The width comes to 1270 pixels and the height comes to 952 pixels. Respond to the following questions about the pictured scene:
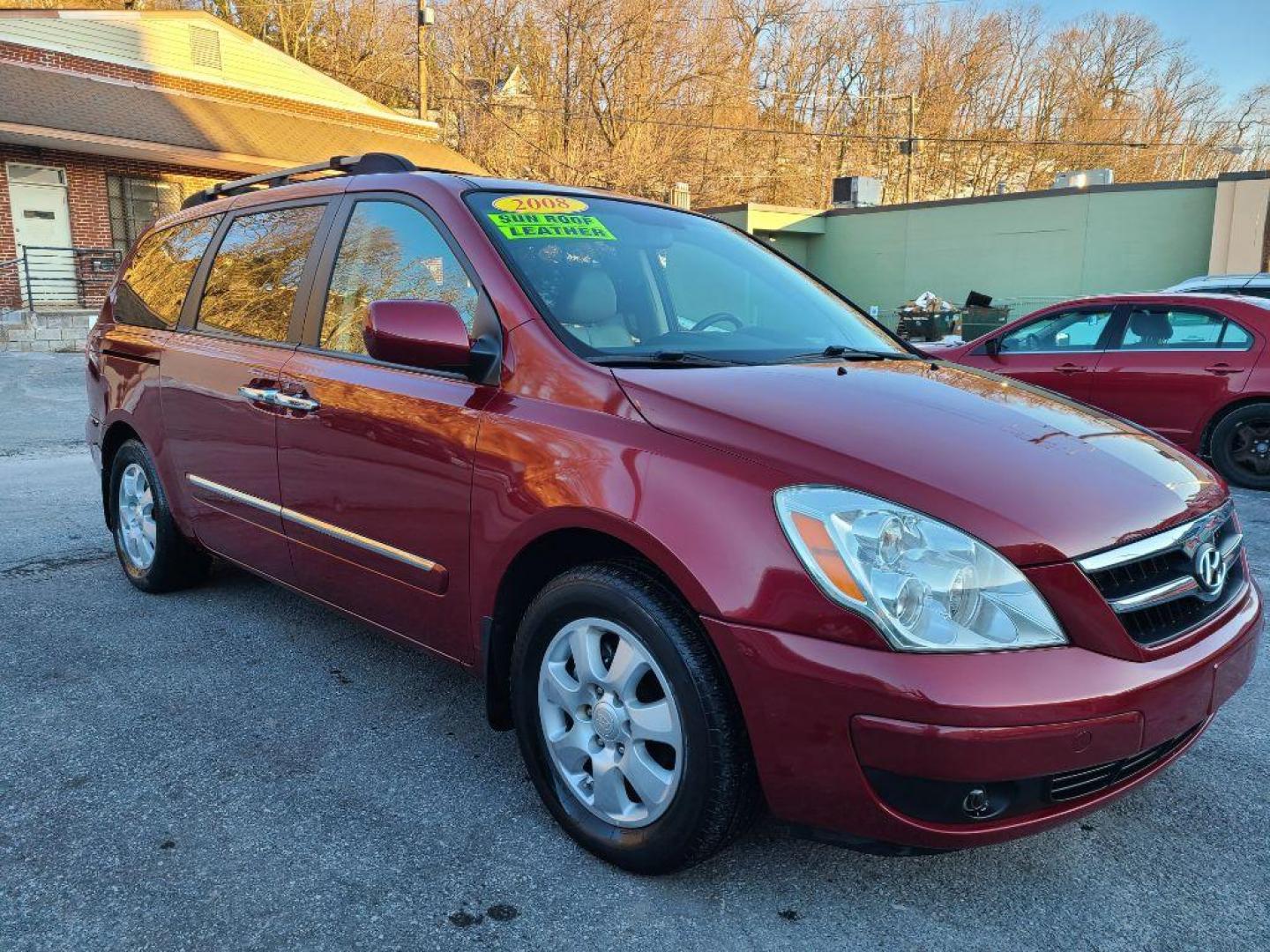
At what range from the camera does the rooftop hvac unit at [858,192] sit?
27.5 m

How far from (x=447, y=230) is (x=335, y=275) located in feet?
1.88

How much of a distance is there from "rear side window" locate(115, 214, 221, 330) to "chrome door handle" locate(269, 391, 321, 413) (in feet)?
3.85

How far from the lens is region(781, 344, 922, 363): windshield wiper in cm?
289

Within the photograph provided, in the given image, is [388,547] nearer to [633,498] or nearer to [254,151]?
[633,498]

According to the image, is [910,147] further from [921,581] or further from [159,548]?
[921,581]

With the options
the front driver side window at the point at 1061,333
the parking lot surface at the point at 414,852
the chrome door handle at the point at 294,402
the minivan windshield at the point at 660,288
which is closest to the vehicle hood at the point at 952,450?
the minivan windshield at the point at 660,288

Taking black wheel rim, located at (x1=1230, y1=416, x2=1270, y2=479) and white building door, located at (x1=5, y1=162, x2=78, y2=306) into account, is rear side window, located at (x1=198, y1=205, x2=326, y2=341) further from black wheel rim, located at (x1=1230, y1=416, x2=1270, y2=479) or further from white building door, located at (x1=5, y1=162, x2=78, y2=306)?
white building door, located at (x1=5, y1=162, x2=78, y2=306)

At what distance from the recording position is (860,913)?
2178 millimetres

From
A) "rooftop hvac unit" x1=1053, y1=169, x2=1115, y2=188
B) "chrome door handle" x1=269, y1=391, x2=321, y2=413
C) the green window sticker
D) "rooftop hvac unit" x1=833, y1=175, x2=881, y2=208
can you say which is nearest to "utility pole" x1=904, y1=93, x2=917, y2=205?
"rooftop hvac unit" x1=833, y1=175, x2=881, y2=208

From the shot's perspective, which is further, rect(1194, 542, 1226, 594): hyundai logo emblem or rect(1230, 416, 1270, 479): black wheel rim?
rect(1230, 416, 1270, 479): black wheel rim

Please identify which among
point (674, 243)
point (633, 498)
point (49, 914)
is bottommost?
point (49, 914)

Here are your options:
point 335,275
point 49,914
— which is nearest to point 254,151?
point 335,275

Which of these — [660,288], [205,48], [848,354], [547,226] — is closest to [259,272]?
[547,226]

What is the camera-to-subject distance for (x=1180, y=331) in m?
7.57
